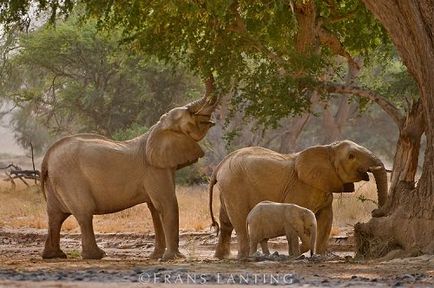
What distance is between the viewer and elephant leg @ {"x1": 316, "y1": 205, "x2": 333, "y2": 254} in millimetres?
14367

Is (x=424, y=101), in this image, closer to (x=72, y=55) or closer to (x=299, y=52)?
(x=299, y=52)

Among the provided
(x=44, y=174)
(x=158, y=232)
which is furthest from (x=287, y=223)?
(x=44, y=174)

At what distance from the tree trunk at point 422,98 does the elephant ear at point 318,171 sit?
4.83ft

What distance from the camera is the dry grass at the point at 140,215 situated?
21594 millimetres

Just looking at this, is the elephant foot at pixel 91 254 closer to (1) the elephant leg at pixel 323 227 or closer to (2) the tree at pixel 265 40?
(1) the elephant leg at pixel 323 227

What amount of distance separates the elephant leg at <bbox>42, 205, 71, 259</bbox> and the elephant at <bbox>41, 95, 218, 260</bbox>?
14mm

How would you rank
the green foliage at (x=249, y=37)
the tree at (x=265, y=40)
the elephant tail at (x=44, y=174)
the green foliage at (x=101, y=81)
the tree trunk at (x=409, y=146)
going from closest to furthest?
the tree trunk at (x=409, y=146) → the elephant tail at (x=44, y=174) → the tree at (x=265, y=40) → the green foliage at (x=249, y=37) → the green foliage at (x=101, y=81)

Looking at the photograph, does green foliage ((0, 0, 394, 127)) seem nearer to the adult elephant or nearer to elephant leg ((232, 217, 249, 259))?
the adult elephant

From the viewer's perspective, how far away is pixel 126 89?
36969 mm

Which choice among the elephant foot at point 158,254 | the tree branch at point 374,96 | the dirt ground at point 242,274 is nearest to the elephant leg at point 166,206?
the elephant foot at point 158,254

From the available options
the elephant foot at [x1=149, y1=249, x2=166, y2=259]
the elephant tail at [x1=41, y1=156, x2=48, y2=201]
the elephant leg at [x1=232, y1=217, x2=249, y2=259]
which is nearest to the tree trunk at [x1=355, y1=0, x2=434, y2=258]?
the elephant leg at [x1=232, y1=217, x2=249, y2=259]

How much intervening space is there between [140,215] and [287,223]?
38.3ft

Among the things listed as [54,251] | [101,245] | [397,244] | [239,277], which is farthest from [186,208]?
[239,277]

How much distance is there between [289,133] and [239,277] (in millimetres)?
26354
